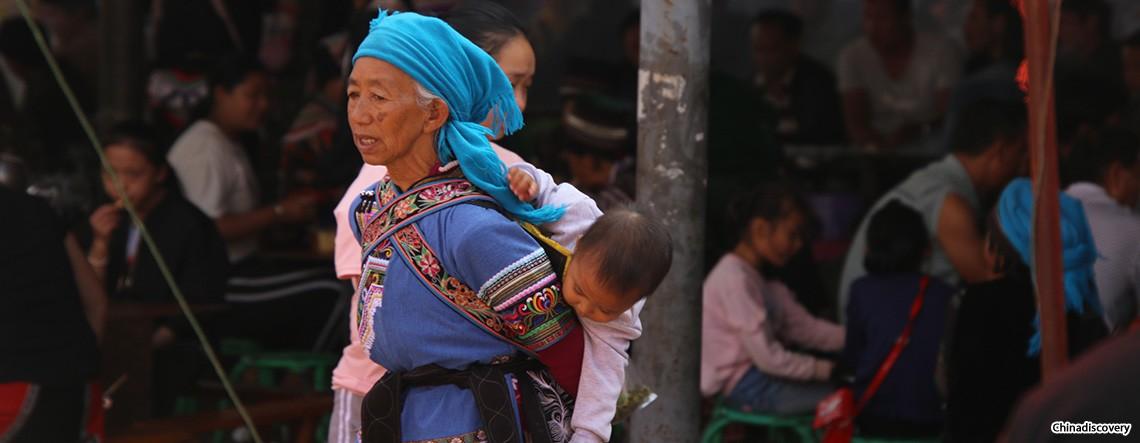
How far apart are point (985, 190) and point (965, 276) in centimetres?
45

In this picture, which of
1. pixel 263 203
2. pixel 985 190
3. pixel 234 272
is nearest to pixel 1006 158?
pixel 985 190

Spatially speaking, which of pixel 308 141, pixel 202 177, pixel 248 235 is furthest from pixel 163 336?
pixel 308 141

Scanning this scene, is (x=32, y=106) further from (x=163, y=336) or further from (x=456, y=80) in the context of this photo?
(x=456, y=80)

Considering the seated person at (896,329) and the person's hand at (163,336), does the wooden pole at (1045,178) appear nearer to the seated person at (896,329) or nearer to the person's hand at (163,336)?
the seated person at (896,329)

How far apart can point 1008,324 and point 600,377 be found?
1.97 meters

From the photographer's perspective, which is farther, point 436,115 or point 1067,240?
point 1067,240

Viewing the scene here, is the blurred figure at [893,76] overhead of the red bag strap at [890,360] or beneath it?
overhead

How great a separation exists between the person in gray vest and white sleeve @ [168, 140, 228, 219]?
2787mm

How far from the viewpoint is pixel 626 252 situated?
8.01 feet

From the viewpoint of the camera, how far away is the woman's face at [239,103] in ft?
22.0

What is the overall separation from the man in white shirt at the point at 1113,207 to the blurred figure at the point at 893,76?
2.64m

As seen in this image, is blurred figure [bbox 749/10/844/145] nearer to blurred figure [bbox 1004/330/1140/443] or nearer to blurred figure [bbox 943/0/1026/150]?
blurred figure [bbox 943/0/1026/150]

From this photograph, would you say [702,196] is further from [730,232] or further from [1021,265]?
[730,232]

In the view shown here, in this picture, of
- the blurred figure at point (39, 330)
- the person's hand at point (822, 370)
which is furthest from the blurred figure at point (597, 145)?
the blurred figure at point (39, 330)
